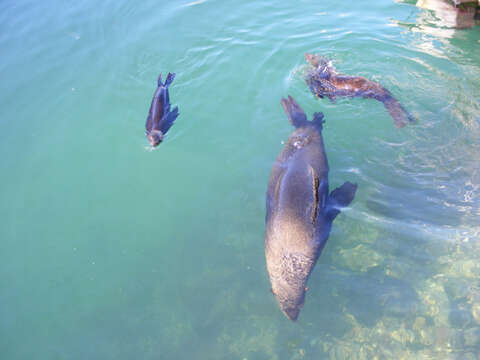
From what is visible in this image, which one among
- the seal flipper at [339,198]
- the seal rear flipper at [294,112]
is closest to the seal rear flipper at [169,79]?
the seal rear flipper at [294,112]

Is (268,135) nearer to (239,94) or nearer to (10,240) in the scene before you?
(239,94)

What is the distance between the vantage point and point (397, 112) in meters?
6.07

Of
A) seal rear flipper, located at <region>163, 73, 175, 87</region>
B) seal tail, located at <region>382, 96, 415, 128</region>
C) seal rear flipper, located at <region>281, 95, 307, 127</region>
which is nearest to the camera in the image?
seal tail, located at <region>382, 96, 415, 128</region>

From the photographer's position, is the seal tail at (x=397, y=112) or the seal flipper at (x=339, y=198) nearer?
the seal flipper at (x=339, y=198)

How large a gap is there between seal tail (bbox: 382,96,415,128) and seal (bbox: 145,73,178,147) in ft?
12.9

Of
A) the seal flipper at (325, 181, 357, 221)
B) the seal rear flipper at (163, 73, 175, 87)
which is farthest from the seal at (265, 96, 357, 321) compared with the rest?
the seal rear flipper at (163, 73, 175, 87)

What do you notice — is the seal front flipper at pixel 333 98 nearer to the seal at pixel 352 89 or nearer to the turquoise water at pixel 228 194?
the seal at pixel 352 89

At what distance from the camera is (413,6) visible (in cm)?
888

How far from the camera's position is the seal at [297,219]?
14.4 ft

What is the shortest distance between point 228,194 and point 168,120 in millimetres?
1947

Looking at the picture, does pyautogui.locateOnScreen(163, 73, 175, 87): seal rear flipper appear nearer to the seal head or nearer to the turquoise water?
the turquoise water

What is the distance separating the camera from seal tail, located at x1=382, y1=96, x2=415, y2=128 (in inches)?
234

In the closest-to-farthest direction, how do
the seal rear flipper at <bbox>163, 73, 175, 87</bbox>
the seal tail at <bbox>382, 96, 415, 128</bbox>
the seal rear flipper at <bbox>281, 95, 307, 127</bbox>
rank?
the seal tail at <bbox>382, 96, 415, 128</bbox>
the seal rear flipper at <bbox>281, 95, 307, 127</bbox>
the seal rear flipper at <bbox>163, 73, 175, 87</bbox>

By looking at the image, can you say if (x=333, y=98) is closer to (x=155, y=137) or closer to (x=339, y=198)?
(x=339, y=198)
